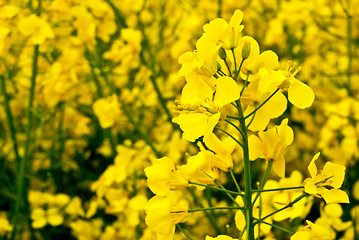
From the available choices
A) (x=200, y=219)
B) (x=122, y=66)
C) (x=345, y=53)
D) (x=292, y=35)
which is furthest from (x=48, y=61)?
(x=345, y=53)

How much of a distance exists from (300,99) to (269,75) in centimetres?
6

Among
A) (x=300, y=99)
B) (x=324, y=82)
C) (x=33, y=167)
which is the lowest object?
(x=33, y=167)

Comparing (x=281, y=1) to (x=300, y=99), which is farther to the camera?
(x=281, y=1)

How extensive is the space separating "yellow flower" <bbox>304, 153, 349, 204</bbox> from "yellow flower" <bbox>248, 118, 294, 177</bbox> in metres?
0.06

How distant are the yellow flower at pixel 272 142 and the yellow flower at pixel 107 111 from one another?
99 cm

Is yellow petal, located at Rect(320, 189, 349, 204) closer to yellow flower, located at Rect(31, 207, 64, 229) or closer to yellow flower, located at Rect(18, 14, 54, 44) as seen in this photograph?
yellow flower, located at Rect(18, 14, 54, 44)

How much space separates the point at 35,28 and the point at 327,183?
119cm

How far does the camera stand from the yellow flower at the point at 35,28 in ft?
5.67

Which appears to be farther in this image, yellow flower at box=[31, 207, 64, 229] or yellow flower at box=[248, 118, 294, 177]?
yellow flower at box=[31, 207, 64, 229]

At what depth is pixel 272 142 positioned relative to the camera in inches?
36.5

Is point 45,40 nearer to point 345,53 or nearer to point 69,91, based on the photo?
point 69,91

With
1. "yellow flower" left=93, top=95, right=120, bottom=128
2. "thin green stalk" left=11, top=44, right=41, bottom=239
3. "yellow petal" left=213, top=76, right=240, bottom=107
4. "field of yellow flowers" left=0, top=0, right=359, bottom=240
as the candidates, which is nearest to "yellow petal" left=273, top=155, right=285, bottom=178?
"field of yellow flowers" left=0, top=0, right=359, bottom=240

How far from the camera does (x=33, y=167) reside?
8.00 feet

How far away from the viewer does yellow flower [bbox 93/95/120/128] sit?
6.16 feet
